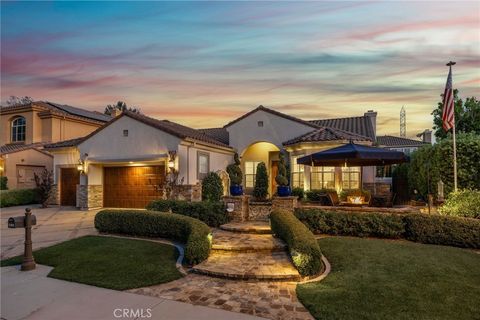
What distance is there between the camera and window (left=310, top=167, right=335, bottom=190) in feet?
48.8

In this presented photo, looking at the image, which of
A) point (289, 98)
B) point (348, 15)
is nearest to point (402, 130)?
point (289, 98)

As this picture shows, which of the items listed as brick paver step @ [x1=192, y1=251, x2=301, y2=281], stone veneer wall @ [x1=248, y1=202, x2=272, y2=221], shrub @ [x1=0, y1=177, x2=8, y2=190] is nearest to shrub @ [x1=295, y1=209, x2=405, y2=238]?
stone veneer wall @ [x1=248, y1=202, x2=272, y2=221]

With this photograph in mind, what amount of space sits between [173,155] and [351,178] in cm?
945

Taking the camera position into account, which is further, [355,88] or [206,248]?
[355,88]

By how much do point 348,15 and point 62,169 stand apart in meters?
19.1

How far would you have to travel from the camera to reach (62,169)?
61.6 feet

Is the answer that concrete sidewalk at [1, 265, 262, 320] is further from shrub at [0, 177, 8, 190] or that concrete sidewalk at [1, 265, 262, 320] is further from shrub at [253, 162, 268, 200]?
shrub at [0, 177, 8, 190]

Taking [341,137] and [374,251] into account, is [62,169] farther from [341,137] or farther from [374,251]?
[374,251]

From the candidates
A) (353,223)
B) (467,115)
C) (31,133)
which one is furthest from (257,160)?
(31,133)

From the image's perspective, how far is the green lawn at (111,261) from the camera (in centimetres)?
575

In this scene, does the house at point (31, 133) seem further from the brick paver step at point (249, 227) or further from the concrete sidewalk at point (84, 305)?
the concrete sidewalk at point (84, 305)

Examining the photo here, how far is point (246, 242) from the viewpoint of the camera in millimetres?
8031

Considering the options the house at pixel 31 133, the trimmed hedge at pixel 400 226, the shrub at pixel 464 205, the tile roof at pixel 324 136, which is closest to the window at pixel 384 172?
the tile roof at pixel 324 136

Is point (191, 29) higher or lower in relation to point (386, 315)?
higher
